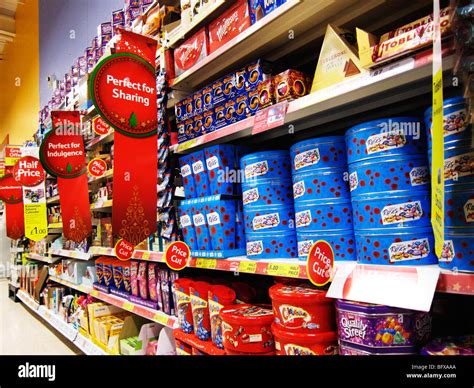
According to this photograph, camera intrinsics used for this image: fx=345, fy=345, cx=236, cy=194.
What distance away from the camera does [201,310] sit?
1604 mm

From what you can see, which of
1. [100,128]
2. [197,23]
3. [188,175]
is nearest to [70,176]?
[100,128]

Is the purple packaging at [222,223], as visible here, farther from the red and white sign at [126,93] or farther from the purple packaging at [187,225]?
the red and white sign at [126,93]

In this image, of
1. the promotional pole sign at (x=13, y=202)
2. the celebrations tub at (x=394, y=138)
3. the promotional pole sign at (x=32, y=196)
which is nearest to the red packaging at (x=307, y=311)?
the celebrations tub at (x=394, y=138)

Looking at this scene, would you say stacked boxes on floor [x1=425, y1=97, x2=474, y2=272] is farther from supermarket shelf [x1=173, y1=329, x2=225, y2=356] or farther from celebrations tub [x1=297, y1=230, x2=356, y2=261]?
supermarket shelf [x1=173, y1=329, x2=225, y2=356]

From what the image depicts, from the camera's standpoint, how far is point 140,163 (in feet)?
6.07

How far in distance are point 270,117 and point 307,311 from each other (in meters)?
0.69

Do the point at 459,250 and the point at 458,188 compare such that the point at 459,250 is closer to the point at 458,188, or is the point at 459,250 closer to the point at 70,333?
the point at 458,188

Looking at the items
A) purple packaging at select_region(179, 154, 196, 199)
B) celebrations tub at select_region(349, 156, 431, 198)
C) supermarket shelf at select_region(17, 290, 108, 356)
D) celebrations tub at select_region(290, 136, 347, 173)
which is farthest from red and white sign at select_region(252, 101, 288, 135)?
supermarket shelf at select_region(17, 290, 108, 356)

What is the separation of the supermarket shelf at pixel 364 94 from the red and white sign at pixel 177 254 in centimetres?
53

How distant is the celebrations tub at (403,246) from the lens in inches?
36.8

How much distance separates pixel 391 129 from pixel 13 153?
7.28 m

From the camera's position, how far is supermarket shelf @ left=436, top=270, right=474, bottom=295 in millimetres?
772

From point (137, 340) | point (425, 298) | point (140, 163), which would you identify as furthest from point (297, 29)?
point (137, 340)

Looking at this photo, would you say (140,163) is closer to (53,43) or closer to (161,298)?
(161,298)
